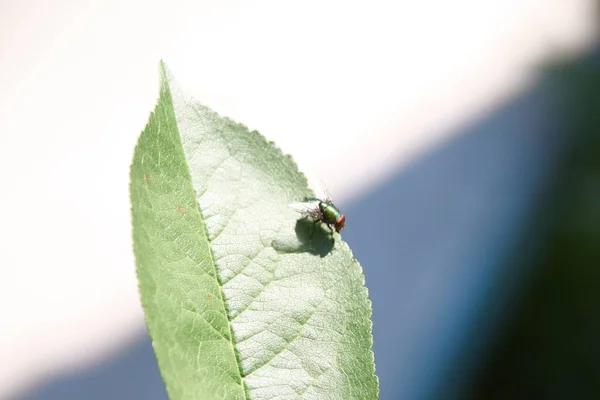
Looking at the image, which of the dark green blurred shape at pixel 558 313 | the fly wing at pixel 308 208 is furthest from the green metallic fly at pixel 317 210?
the dark green blurred shape at pixel 558 313

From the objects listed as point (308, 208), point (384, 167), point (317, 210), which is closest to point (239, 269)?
point (308, 208)

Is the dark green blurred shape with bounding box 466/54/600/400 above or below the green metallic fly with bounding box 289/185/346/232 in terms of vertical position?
below

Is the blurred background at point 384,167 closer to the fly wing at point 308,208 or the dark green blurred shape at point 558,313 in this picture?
the dark green blurred shape at point 558,313

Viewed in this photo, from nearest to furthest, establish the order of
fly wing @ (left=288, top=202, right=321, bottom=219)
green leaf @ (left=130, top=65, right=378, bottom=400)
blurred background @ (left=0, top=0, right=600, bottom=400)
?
1. green leaf @ (left=130, top=65, right=378, bottom=400)
2. fly wing @ (left=288, top=202, right=321, bottom=219)
3. blurred background @ (left=0, top=0, right=600, bottom=400)

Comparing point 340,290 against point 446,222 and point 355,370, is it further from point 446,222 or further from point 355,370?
point 446,222

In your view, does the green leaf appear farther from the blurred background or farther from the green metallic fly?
the blurred background

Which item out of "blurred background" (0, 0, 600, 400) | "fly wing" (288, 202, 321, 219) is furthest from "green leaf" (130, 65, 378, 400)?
"blurred background" (0, 0, 600, 400)
